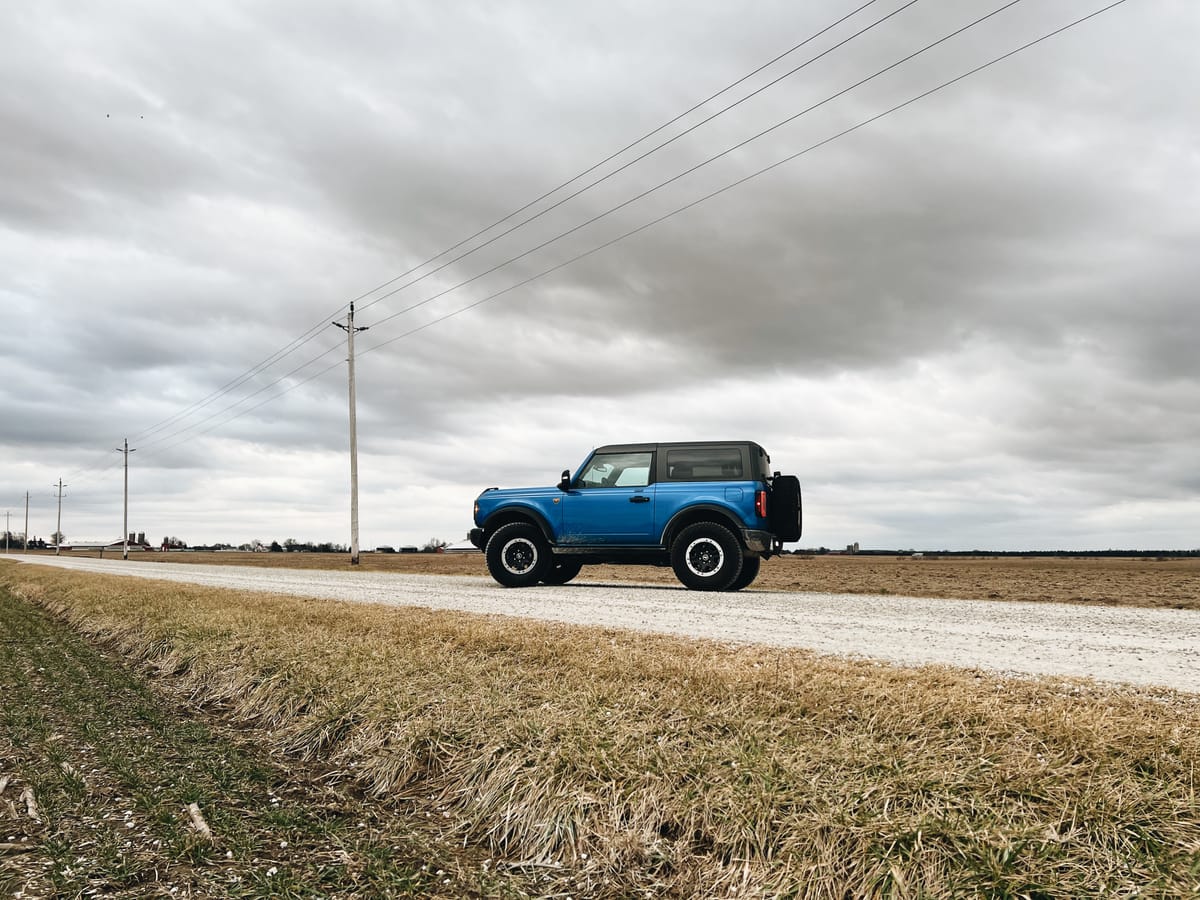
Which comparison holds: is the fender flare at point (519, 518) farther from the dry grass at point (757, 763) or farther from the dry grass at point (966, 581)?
the dry grass at point (757, 763)

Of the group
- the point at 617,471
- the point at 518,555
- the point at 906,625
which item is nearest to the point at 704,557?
the point at 617,471

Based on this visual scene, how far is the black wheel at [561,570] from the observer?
49.2 feet

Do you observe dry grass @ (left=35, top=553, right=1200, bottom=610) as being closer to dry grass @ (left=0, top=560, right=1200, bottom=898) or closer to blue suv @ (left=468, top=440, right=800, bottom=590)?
blue suv @ (left=468, top=440, right=800, bottom=590)

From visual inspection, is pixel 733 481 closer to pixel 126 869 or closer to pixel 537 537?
pixel 537 537

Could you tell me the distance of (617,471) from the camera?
14.5 metres

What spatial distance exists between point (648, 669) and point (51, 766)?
3435 mm

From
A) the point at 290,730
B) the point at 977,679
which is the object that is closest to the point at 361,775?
the point at 290,730

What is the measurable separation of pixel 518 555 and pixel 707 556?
379 centimetres

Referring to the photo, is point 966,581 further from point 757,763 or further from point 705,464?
point 757,763

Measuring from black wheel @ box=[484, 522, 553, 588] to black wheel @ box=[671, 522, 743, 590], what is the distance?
8.84 ft

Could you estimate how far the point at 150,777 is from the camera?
4027 millimetres

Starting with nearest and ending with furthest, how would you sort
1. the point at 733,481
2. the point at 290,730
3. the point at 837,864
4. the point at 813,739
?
the point at 837,864 < the point at 813,739 < the point at 290,730 < the point at 733,481

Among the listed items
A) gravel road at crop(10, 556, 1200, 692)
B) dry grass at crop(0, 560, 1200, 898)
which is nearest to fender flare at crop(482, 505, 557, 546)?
gravel road at crop(10, 556, 1200, 692)

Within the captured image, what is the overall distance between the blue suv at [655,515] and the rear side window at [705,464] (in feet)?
0.06
